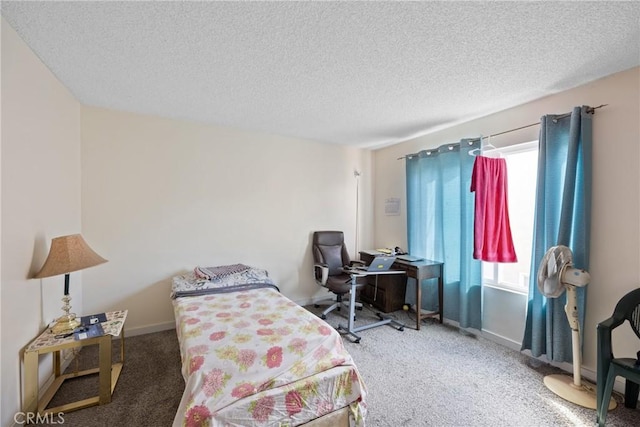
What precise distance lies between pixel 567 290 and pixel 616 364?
1.87 feet

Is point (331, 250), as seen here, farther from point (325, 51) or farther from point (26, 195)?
point (26, 195)

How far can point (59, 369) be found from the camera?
223 centimetres

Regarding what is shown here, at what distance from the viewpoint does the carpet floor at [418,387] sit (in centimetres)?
184

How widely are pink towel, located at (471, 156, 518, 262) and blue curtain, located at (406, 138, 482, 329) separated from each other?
18 cm

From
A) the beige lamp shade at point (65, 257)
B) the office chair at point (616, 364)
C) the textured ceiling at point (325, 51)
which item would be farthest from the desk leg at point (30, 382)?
the office chair at point (616, 364)

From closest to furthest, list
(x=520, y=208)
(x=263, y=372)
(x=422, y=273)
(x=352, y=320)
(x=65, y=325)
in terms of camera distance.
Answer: (x=263, y=372)
(x=65, y=325)
(x=520, y=208)
(x=352, y=320)
(x=422, y=273)

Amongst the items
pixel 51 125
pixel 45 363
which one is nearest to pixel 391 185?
pixel 51 125

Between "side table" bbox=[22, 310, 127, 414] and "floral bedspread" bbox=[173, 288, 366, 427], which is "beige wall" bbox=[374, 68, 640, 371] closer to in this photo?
"floral bedspread" bbox=[173, 288, 366, 427]

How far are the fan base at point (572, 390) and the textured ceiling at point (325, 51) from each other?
2510mm

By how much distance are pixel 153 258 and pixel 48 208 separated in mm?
1197

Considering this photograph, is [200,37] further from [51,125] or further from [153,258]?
[153,258]

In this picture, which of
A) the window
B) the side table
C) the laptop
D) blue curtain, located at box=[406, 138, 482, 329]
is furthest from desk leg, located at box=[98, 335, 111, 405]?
the window

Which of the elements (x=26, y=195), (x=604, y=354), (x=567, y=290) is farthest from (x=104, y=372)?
(x=567, y=290)

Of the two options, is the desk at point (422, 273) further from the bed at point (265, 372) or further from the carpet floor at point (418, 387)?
the bed at point (265, 372)
